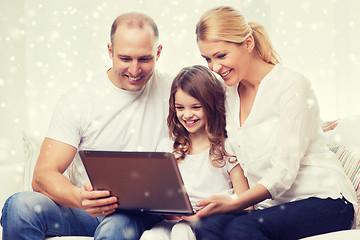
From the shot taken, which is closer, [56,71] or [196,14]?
[196,14]

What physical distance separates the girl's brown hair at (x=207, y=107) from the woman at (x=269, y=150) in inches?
2.7

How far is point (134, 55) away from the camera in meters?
1.80

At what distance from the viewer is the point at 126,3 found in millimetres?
3035

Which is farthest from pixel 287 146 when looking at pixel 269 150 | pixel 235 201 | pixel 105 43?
pixel 105 43

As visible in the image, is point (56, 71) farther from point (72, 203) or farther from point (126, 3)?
point (72, 203)

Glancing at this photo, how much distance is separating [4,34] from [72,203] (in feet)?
5.63

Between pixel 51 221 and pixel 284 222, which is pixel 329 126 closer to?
pixel 284 222

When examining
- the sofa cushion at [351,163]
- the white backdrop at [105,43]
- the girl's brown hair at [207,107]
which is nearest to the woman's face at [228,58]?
the girl's brown hair at [207,107]

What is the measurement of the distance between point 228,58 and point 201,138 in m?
0.37

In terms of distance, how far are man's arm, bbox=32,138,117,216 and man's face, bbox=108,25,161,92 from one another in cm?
35

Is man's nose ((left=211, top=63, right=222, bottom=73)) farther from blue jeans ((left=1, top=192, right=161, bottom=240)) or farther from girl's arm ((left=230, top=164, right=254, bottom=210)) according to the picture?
blue jeans ((left=1, top=192, right=161, bottom=240))

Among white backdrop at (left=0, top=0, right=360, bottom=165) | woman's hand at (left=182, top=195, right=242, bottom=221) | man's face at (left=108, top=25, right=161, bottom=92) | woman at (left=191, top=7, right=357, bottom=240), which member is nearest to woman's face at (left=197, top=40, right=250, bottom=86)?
woman at (left=191, top=7, right=357, bottom=240)

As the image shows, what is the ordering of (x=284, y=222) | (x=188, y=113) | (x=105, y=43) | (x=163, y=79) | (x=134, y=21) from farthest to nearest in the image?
1. (x=105, y=43)
2. (x=163, y=79)
3. (x=134, y=21)
4. (x=188, y=113)
5. (x=284, y=222)

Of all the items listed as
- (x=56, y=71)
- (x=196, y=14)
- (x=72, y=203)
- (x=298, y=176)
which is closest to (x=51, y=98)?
(x=56, y=71)
